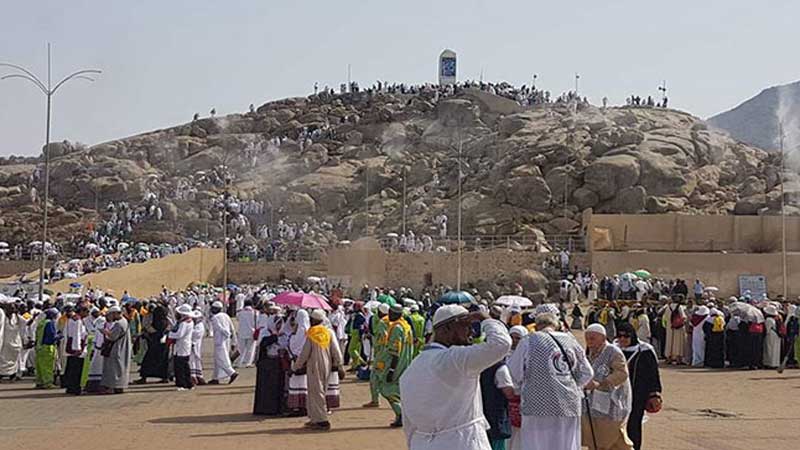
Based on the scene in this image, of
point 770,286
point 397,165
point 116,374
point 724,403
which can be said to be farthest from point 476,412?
point 397,165

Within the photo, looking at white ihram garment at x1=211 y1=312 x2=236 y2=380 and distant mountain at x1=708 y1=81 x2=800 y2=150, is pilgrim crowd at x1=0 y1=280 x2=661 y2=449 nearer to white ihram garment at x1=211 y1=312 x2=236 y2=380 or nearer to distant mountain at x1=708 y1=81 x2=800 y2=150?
white ihram garment at x1=211 y1=312 x2=236 y2=380

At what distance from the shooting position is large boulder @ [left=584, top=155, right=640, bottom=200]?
53844 mm

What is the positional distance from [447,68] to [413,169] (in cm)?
3056

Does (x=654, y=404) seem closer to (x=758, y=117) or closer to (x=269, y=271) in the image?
(x=269, y=271)

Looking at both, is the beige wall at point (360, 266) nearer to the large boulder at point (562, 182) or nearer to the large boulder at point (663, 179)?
the large boulder at point (562, 182)

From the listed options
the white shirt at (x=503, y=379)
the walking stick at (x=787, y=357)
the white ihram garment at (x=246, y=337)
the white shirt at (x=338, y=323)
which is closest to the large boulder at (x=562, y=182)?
the walking stick at (x=787, y=357)

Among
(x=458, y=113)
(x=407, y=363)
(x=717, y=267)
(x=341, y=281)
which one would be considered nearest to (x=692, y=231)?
(x=717, y=267)

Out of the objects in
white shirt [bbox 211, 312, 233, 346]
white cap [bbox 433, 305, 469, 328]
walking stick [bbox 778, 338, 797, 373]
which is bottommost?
walking stick [bbox 778, 338, 797, 373]

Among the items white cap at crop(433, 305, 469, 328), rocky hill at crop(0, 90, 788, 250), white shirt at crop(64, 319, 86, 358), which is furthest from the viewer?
rocky hill at crop(0, 90, 788, 250)

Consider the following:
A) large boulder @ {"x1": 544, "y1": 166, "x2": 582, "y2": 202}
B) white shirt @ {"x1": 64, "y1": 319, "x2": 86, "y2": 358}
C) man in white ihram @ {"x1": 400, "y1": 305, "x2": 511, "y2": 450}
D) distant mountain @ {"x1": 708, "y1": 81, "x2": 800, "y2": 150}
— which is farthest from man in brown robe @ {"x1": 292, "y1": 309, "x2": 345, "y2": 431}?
distant mountain @ {"x1": 708, "y1": 81, "x2": 800, "y2": 150}

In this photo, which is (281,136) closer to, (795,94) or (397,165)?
(397,165)

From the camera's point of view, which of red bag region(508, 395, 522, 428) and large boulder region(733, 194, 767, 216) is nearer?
red bag region(508, 395, 522, 428)

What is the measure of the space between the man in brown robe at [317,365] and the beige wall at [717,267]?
29.7 meters

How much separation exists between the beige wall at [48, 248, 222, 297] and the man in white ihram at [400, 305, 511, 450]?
33220 millimetres
